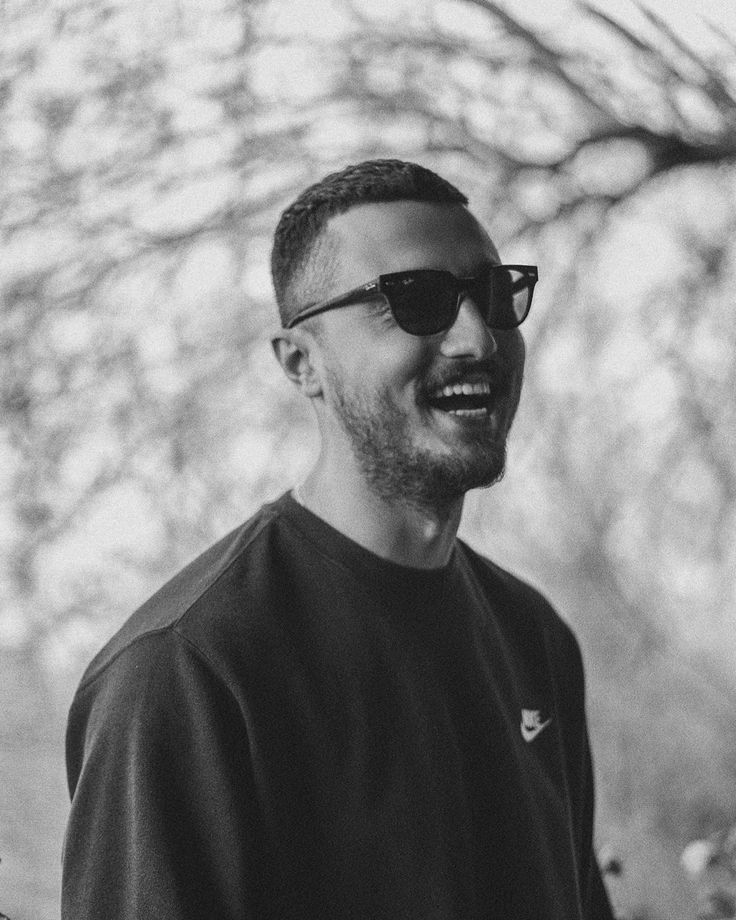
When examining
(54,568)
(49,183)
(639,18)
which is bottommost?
(54,568)

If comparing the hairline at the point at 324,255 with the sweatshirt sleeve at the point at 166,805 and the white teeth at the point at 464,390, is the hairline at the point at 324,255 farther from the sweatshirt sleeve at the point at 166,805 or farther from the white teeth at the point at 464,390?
the sweatshirt sleeve at the point at 166,805

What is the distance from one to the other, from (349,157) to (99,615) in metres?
1.38

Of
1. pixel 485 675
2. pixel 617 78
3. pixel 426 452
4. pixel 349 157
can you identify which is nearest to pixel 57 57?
pixel 349 157

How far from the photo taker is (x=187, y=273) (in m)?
2.85

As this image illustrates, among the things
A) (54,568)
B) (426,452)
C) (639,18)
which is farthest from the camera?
(639,18)

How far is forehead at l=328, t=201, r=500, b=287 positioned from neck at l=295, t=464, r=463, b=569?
0.93 feet

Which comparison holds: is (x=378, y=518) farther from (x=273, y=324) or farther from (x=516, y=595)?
(x=273, y=324)

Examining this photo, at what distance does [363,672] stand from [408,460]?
11.3 inches

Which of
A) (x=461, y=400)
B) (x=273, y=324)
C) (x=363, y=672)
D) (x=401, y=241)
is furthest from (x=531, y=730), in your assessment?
(x=273, y=324)

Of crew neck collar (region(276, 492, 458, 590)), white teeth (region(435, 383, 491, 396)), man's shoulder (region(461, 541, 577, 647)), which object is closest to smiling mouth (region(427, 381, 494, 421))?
white teeth (region(435, 383, 491, 396))

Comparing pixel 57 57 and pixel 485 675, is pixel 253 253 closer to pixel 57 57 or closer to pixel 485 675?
pixel 57 57

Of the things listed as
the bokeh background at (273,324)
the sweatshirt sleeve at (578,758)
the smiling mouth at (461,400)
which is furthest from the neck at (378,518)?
the bokeh background at (273,324)

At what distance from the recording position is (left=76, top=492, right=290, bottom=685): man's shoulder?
4.16 ft

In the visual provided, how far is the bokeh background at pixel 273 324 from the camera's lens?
2.66 metres
